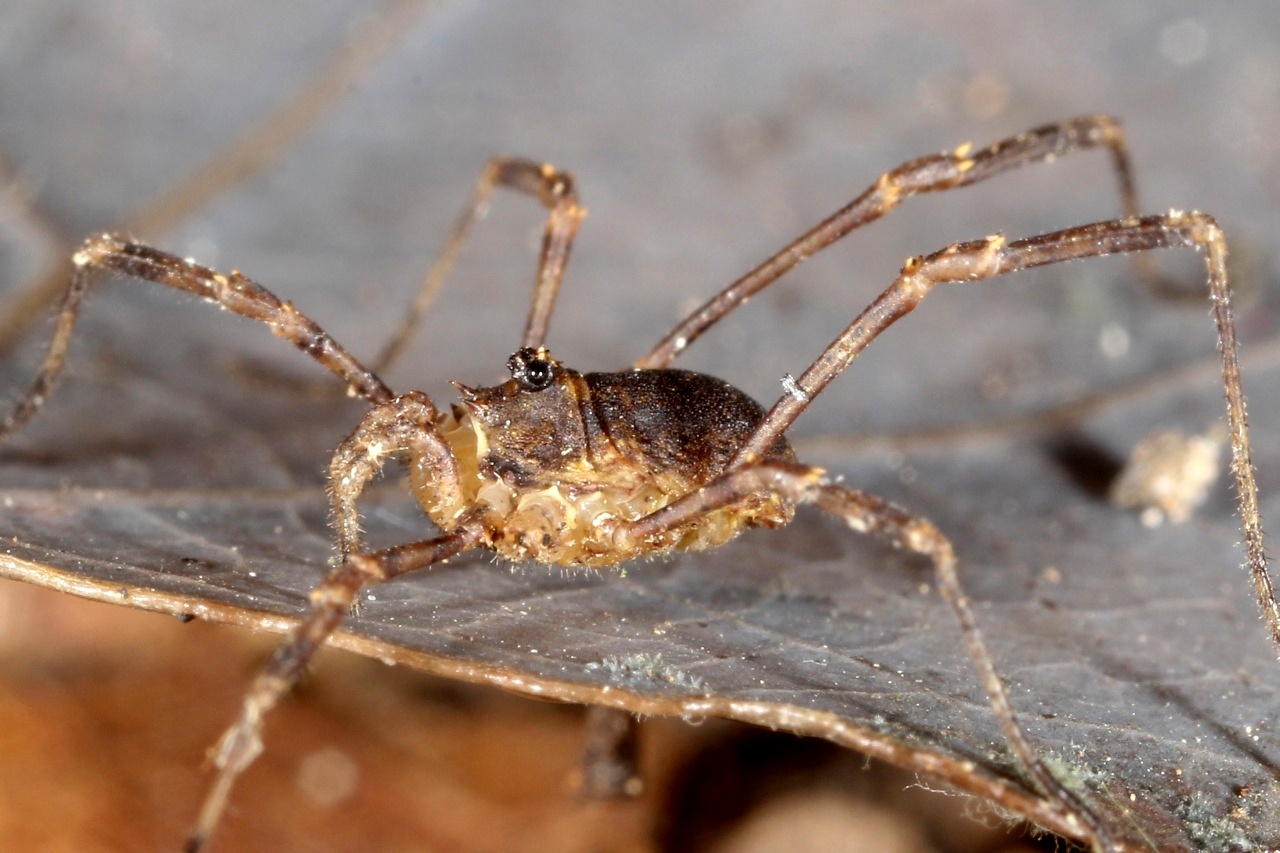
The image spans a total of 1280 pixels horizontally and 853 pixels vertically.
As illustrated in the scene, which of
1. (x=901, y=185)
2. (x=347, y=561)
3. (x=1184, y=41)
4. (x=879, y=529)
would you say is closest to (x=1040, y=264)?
(x=901, y=185)

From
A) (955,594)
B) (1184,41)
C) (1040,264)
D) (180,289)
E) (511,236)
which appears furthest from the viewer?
(1184,41)

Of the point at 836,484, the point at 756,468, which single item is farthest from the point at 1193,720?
the point at 756,468

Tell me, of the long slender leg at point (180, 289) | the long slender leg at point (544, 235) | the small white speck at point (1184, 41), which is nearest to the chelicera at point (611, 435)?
the long slender leg at point (180, 289)

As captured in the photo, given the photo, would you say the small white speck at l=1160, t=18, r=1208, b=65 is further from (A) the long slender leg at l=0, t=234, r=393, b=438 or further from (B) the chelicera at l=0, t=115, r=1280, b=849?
(A) the long slender leg at l=0, t=234, r=393, b=438

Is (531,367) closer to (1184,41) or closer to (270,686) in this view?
(270,686)

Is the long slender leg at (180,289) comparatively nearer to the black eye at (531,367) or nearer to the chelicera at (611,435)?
the chelicera at (611,435)

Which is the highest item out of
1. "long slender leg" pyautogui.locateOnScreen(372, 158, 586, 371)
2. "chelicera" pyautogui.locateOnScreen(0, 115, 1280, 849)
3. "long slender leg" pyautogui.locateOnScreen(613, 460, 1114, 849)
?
"long slender leg" pyautogui.locateOnScreen(372, 158, 586, 371)

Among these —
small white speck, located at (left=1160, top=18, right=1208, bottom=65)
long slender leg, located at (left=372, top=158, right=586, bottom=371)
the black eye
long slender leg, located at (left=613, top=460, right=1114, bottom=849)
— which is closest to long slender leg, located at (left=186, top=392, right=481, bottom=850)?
the black eye
